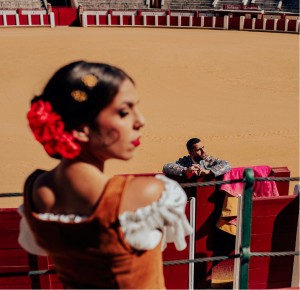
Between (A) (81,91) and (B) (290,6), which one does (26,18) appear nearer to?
(B) (290,6)

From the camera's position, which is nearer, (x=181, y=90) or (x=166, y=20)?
(x=181, y=90)

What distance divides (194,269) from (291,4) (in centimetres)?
2242

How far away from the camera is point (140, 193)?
1.04m

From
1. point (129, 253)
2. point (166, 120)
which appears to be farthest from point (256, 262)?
point (166, 120)

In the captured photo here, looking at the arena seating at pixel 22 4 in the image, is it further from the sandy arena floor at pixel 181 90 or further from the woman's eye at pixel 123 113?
the woman's eye at pixel 123 113

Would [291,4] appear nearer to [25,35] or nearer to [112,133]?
[25,35]

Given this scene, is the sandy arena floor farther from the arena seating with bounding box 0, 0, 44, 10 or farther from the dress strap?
the arena seating with bounding box 0, 0, 44, 10

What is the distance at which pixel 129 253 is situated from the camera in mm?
1098

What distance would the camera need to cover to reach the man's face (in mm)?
3545

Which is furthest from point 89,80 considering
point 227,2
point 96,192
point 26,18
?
point 227,2

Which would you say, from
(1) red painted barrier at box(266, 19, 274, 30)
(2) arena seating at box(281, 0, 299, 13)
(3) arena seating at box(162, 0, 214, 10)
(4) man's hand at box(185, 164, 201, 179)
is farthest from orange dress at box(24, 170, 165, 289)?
(2) arena seating at box(281, 0, 299, 13)

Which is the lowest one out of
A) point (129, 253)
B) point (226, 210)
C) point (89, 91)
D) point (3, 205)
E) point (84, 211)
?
point (3, 205)

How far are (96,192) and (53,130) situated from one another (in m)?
0.18

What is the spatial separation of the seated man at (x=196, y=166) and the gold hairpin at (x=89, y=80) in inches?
83.9
